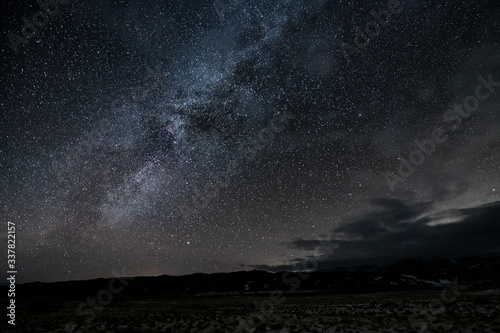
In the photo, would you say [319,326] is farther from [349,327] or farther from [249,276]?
[249,276]

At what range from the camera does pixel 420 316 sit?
18.9 meters

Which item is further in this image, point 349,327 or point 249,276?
point 249,276

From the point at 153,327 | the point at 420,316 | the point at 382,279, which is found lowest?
the point at 382,279

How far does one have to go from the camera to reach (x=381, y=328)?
16.0 metres

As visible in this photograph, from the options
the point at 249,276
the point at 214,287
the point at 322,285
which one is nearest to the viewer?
the point at 322,285

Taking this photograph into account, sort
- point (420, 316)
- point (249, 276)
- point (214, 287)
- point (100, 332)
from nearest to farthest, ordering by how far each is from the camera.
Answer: point (100, 332) < point (420, 316) < point (214, 287) < point (249, 276)

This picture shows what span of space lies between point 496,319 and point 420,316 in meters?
3.82

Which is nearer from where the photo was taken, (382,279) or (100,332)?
(100,332)

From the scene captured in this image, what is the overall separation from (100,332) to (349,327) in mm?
14252

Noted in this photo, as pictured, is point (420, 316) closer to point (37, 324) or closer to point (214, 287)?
point (37, 324)

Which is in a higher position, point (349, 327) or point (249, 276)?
point (349, 327)

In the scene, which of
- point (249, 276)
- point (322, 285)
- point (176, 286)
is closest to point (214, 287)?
point (176, 286)

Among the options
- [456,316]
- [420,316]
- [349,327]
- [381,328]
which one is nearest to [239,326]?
[349,327]

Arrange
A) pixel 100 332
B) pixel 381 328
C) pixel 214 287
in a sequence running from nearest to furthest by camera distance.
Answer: pixel 381 328, pixel 100 332, pixel 214 287
